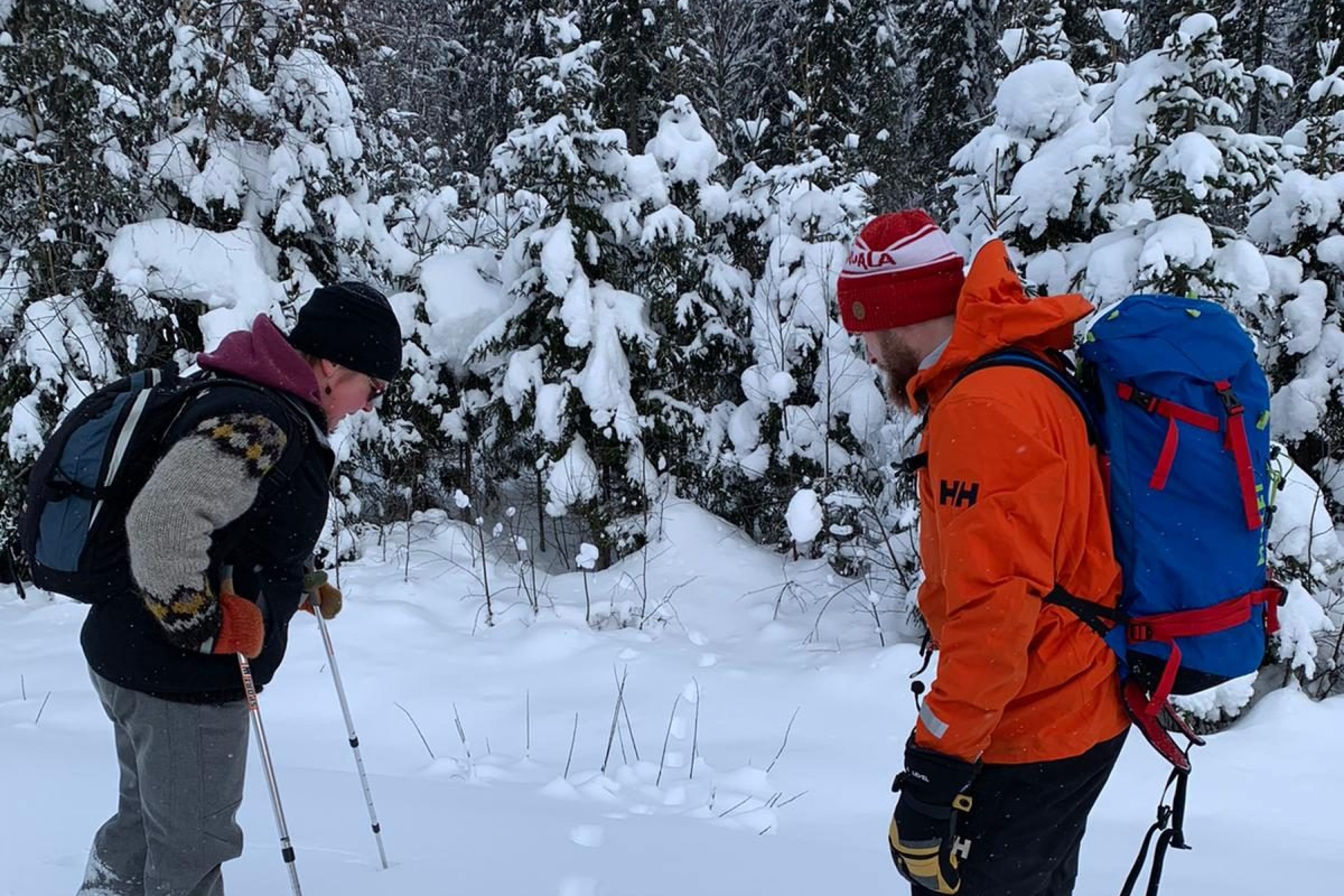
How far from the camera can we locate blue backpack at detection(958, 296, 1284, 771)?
1.70 meters

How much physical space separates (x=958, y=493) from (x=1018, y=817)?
78 cm

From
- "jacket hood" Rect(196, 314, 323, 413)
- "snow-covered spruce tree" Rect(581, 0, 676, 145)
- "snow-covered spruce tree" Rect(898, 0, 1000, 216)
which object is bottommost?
"jacket hood" Rect(196, 314, 323, 413)

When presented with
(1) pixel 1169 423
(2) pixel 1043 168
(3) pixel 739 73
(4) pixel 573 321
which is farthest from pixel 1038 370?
(3) pixel 739 73

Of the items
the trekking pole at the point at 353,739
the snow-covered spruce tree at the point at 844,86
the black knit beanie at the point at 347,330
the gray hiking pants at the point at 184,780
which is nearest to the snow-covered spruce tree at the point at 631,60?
the snow-covered spruce tree at the point at 844,86

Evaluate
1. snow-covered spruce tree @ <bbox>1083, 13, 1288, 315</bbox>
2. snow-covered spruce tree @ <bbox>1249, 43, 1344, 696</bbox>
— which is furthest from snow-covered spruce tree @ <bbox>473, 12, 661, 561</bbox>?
snow-covered spruce tree @ <bbox>1249, 43, 1344, 696</bbox>

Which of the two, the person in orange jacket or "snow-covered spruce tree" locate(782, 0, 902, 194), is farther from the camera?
"snow-covered spruce tree" locate(782, 0, 902, 194)

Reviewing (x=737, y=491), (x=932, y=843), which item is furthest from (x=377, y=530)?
(x=932, y=843)

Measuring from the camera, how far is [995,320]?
1.81 meters

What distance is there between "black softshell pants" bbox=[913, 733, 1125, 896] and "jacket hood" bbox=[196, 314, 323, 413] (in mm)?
1974

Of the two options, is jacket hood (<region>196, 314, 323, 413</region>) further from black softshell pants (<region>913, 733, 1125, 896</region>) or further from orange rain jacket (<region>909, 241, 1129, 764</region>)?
black softshell pants (<region>913, 733, 1125, 896</region>)

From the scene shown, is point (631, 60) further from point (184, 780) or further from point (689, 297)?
point (184, 780)

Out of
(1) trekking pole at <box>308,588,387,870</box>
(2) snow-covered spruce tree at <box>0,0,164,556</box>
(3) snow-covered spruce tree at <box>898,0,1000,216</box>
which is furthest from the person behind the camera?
(3) snow-covered spruce tree at <box>898,0,1000,216</box>

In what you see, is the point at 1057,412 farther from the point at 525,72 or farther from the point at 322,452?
the point at 525,72

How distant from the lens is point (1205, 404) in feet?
5.59
